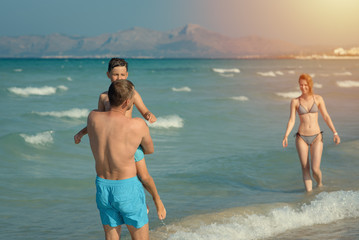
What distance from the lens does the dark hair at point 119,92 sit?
3445 millimetres

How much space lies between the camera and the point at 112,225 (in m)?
3.76

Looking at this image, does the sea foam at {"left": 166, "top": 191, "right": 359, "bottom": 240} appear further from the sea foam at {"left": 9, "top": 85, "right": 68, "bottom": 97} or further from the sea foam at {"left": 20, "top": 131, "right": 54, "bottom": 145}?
the sea foam at {"left": 9, "top": 85, "right": 68, "bottom": 97}

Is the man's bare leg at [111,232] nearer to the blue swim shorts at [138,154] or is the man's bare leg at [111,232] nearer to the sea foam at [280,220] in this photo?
the blue swim shorts at [138,154]

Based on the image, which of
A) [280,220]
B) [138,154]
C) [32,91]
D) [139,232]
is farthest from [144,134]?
[32,91]

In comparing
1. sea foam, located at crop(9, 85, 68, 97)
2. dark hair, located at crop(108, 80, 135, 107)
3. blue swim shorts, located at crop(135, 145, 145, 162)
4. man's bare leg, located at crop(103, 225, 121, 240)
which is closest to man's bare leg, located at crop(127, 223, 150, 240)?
man's bare leg, located at crop(103, 225, 121, 240)

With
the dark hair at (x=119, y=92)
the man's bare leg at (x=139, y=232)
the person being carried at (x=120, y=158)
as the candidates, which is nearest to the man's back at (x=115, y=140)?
the person being carried at (x=120, y=158)

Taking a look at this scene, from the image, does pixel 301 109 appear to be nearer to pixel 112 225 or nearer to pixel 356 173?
pixel 356 173

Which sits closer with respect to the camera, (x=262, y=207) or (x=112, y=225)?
(x=112, y=225)

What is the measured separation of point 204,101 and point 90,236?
21.1 metres

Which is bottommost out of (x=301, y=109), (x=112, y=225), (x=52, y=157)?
(x=52, y=157)

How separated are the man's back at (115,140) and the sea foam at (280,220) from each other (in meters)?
2.25

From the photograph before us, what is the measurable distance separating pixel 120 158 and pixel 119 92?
53 centimetres

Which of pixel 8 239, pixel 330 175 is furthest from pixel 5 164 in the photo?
pixel 330 175

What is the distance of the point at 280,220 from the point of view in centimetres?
620
